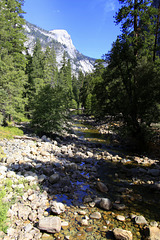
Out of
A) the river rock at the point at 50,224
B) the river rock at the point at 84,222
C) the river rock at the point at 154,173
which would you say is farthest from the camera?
the river rock at the point at 154,173

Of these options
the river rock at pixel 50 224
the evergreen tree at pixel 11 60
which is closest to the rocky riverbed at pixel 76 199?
the river rock at pixel 50 224

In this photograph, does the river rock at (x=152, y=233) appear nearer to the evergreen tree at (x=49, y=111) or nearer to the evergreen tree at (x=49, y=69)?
the evergreen tree at (x=49, y=111)

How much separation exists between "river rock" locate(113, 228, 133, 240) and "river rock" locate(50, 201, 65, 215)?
1.81 m

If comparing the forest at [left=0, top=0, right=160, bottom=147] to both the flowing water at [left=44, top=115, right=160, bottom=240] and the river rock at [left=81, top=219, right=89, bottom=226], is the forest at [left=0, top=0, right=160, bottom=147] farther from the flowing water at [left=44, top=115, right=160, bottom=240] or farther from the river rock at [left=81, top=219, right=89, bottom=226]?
the river rock at [left=81, top=219, right=89, bottom=226]

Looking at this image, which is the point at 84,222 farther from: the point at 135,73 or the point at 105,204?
the point at 135,73

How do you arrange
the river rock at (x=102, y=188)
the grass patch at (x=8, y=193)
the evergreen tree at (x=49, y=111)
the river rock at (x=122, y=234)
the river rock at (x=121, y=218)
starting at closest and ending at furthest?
the grass patch at (x=8, y=193), the river rock at (x=122, y=234), the river rock at (x=121, y=218), the river rock at (x=102, y=188), the evergreen tree at (x=49, y=111)

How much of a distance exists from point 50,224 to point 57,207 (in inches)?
32.5

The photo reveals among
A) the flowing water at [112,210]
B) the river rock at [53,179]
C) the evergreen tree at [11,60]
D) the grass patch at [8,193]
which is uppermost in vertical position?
the evergreen tree at [11,60]

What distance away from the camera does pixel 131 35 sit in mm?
13562

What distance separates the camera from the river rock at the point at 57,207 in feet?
16.5

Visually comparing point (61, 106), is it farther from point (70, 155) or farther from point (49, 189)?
point (49, 189)

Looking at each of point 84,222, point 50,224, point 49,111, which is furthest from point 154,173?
point 49,111

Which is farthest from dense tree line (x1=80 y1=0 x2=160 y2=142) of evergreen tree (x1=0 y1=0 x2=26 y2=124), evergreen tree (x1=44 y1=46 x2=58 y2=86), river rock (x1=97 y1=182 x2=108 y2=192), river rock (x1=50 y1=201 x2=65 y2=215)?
evergreen tree (x1=44 y1=46 x2=58 y2=86)

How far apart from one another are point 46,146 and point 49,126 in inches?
113
